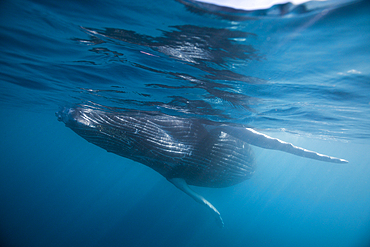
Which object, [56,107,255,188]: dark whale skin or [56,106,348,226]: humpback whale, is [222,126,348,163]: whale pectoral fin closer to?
[56,106,348,226]: humpback whale

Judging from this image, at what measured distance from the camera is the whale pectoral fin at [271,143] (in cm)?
742

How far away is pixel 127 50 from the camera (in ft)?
16.4

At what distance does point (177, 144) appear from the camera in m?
A: 6.52

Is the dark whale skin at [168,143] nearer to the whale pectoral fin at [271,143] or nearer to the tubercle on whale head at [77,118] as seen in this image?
the tubercle on whale head at [77,118]

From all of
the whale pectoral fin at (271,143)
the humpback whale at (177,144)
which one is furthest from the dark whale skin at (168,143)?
the whale pectoral fin at (271,143)

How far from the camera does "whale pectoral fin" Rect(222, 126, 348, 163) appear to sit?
7.42 m

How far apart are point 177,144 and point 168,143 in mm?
390

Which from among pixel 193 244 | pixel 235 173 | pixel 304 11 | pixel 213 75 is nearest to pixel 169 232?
pixel 193 244

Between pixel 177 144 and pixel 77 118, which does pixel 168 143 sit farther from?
pixel 77 118

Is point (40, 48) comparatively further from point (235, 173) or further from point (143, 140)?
point (235, 173)

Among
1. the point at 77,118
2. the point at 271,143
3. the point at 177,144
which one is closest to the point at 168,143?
the point at 177,144

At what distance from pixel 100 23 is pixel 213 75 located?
11.7 feet

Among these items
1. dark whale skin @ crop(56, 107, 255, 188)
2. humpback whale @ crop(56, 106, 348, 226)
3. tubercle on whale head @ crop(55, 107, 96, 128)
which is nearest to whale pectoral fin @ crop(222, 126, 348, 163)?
humpback whale @ crop(56, 106, 348, 226)

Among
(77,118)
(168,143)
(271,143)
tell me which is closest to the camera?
(77,118)
